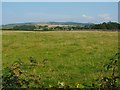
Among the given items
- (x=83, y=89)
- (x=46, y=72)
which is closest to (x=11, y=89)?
(x=83, y=89)

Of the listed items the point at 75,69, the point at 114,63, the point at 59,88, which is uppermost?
the point at 114,63

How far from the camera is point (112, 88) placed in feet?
20.4

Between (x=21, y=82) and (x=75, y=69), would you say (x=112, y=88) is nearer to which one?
(x=21, y=82)

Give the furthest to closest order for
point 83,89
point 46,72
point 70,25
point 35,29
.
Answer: point 70,25
point 35,29
point 46,72
point 83,89

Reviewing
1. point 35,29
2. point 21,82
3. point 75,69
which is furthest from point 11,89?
point 35,29

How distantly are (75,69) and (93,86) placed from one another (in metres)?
9.98

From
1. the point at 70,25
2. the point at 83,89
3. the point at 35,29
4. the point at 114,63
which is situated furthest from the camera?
the point at 70,25

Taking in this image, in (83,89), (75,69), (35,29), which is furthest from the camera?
(35,29)

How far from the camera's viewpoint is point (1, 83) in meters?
6.30

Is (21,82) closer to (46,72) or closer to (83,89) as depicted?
(83,89)

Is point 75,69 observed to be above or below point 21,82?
below

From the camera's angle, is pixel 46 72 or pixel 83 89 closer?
pixel 83 89

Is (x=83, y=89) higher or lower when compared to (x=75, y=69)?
higher

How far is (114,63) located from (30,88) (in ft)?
5.76
